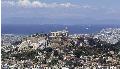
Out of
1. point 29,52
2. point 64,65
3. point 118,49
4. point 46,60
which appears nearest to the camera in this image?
point 64,65

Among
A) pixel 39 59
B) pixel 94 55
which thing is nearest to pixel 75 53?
pixel 94 55

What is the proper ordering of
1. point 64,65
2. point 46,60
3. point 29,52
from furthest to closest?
point 29,52 < point 46,60 < point 64,65

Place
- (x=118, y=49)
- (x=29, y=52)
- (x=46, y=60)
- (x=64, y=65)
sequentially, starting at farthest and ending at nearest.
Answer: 1. (x=118, y=49)
2. (x=29, y=52)
3. (x=46, y=60)
4. (x=64, y=65)

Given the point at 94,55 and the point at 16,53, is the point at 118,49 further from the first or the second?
the point at 16,53

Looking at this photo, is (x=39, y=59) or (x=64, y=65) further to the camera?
(x=39, y=59)

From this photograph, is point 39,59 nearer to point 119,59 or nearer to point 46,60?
point 46,60

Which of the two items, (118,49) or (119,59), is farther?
(118,49)
